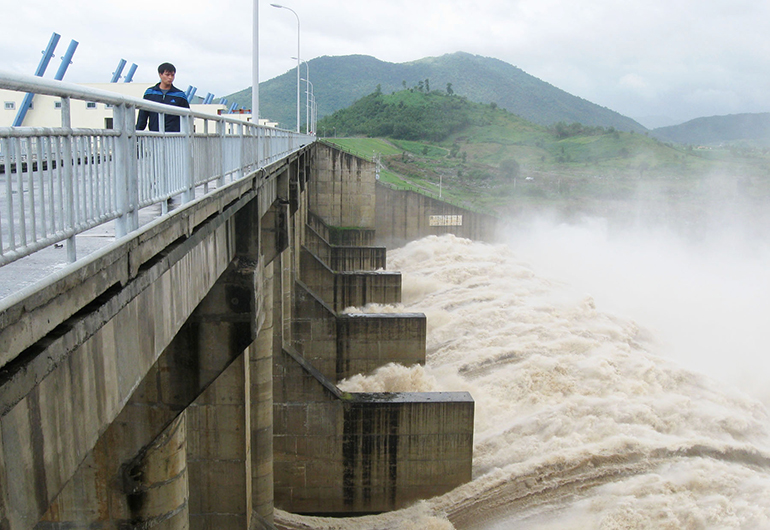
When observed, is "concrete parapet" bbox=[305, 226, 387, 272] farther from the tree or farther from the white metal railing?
the tree

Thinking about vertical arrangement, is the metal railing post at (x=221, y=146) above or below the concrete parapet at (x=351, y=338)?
above

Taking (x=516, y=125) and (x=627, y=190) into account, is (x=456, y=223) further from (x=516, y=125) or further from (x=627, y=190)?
(x=516, y=125)

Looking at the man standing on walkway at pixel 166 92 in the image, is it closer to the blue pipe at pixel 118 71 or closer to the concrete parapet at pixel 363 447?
the concrete parapet at pixel 363 447

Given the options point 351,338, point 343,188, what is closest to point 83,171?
point 351,338

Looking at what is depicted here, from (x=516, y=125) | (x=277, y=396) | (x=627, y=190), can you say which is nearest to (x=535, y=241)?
(x=627, y=190)

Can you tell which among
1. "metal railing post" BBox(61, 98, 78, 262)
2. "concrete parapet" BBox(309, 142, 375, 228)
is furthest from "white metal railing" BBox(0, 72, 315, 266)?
A: "concrete parapet" BBox(309, 142, 375, 228)

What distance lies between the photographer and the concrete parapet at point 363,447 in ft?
50.7

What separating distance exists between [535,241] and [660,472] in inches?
1275

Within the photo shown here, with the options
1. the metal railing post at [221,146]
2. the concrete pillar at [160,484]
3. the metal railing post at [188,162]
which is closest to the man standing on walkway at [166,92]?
the metal railing post at [221,146]

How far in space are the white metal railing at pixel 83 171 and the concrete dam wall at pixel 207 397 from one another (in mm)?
181

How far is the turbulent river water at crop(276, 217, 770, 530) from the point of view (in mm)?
14391

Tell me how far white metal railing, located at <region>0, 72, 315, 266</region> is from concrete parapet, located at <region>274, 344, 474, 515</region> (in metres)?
10.6

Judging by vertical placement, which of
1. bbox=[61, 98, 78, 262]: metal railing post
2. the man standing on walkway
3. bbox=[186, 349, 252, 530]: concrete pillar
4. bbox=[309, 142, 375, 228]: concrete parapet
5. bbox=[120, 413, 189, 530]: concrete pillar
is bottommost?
bbox=[186, 349, 252, 530]: concrete pillar

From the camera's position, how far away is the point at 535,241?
46.8 meters
